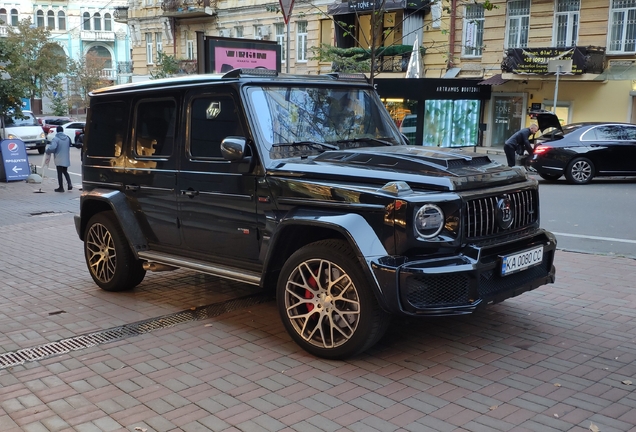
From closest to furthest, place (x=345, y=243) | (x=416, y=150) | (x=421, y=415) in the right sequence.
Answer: (x=421, y=415), (x=345, y=243), (x=416, y=150)

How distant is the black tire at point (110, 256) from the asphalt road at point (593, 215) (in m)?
5.66

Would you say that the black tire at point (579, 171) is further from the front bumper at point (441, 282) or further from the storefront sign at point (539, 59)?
the front bumper at point (441, 282)

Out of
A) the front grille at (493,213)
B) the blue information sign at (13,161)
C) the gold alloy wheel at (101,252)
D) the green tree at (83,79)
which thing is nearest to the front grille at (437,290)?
the front grille at (493,213)

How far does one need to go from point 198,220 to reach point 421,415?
279cm

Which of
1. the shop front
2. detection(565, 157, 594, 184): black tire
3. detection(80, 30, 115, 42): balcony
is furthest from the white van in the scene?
detection(80, 30, 115, 42): balcony

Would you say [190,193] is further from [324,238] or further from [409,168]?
[409,168]

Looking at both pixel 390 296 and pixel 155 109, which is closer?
pixel 390 296

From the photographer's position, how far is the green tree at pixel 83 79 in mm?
54406

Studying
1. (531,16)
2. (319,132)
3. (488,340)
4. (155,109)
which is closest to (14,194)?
(155,109)

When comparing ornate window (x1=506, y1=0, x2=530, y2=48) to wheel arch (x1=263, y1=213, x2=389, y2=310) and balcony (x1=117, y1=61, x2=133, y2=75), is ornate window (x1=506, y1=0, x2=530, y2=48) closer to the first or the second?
wheel arch (x1=263, y1=213, x2=389, y2=310)

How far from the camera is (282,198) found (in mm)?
5234

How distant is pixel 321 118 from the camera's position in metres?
5.96

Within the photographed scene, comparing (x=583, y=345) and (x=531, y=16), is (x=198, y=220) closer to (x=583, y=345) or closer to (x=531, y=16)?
(x=583, y=345)

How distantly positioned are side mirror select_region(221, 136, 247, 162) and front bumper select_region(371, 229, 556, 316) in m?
1.46
